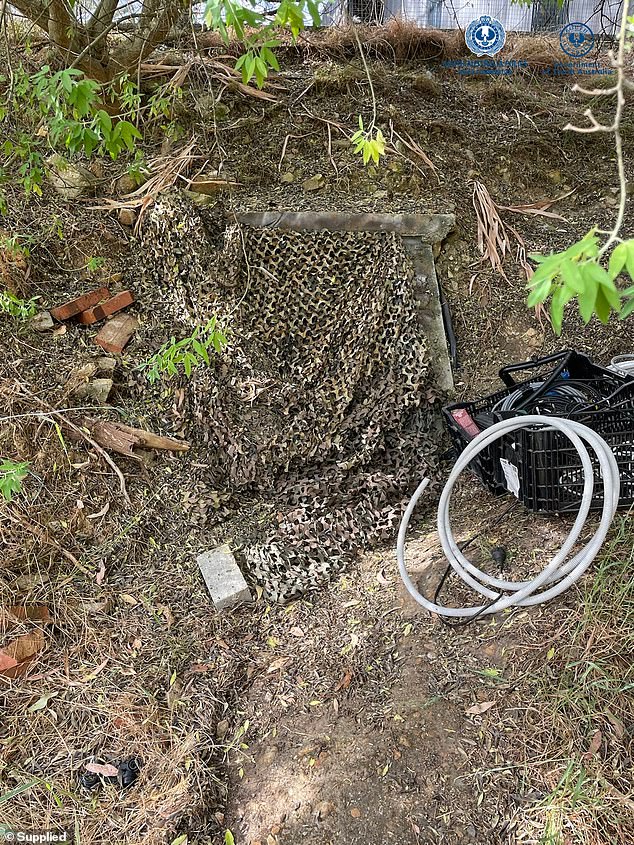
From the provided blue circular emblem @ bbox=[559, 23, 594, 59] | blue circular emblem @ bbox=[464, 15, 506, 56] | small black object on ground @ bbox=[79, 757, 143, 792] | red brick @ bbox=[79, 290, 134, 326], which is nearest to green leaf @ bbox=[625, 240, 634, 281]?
small black object on ground @ bbox=[79, 757, 143, 792]

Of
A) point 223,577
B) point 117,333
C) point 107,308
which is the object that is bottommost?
point 223,577

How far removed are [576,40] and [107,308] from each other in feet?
15.7

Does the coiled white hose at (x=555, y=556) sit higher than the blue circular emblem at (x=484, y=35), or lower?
lower

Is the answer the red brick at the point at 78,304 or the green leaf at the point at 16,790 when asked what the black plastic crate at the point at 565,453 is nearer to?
the green leaf at the point at 16,790

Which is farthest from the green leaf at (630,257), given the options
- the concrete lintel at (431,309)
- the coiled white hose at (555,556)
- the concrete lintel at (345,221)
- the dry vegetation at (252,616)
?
the concrete lintel at (345,221)

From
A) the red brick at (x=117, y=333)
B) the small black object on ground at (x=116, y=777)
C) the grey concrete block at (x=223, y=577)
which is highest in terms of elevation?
the red brick at (x=117, y=333)

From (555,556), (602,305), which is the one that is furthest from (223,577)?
(602,305)

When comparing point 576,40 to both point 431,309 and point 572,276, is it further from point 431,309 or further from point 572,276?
point 572,276

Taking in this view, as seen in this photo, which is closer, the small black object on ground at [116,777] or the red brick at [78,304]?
the small black object on ground at [116,777]

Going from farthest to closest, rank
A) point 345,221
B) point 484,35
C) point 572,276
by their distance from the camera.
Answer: point 484,35 < point 345,221 < point 572,276

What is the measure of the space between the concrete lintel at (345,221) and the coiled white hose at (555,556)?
1.84 meters

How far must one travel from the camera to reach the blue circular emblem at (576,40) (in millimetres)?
5348

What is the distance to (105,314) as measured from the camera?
137 inches

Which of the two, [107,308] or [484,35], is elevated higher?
[484,35]
